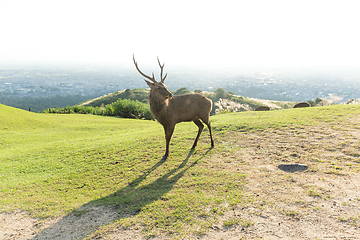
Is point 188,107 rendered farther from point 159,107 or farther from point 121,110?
point 121,110

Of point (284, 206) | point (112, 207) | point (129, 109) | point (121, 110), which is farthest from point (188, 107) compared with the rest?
point (121, 110)

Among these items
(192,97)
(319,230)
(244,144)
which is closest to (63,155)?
(192,97)

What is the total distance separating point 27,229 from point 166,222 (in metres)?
2.75

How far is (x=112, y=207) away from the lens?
4.27 metres

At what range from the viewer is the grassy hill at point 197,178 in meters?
3.61

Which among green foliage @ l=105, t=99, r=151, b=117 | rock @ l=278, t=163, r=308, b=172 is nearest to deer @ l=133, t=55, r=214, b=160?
rock @ l=278, t=163, r=308, b=172

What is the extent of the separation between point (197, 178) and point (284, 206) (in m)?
2.12

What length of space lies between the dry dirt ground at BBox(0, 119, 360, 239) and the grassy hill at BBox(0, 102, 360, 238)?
0.09ft

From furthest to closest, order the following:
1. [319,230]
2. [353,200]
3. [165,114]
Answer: [165,114] < [353,200] < [319,230]

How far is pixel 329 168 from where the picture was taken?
4824 millimetres

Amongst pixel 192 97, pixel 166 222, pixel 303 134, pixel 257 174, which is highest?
pixel 192 97

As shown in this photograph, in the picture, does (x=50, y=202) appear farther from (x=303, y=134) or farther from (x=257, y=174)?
(x=303, y=134)

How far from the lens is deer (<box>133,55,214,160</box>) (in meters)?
6.02

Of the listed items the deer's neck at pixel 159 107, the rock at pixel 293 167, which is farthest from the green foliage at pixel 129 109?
the rock at pixel 293 167
